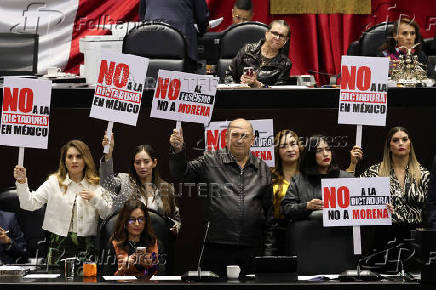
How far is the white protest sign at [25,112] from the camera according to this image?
6.91 meters

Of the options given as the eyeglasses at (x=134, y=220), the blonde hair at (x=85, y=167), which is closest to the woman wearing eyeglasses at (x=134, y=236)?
the eyeglasses at (x=134, y=220)

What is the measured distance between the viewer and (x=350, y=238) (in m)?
6.70

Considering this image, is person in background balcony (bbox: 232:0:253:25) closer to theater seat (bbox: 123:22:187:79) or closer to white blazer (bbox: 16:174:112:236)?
theater seat (bbox: 123:22:187:79)

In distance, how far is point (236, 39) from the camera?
8.61 metres

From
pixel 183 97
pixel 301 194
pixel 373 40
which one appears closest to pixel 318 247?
pixel 301 194

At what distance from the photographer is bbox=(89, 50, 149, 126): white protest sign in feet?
23.3

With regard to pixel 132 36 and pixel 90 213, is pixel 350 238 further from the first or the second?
pixel 132 36

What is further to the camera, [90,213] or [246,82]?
[246,82]

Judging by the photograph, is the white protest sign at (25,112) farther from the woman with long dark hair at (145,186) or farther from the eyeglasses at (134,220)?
the eyeglasses at (134,220)

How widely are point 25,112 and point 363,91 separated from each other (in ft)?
8.00

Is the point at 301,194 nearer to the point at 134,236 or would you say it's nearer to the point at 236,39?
the point at 134,236

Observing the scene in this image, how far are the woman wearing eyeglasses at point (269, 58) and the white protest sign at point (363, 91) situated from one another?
0.86 meters
